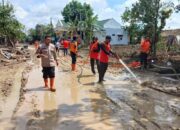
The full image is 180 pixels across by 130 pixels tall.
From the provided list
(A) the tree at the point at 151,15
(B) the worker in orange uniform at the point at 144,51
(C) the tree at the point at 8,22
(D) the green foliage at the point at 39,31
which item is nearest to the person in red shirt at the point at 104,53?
(B) the worker in orange uniform at the point at 144,51

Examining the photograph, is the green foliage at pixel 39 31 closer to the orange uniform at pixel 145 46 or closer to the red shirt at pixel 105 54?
the orange uniform at pixel 145 46

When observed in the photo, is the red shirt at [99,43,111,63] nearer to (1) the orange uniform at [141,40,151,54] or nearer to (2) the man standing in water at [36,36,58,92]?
(2) the man standing in water at [36,36,58,92]

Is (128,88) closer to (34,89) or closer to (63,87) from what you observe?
(63,87)

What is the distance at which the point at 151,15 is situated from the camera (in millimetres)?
22984

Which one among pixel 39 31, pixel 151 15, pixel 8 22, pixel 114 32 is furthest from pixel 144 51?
pixel 39 31

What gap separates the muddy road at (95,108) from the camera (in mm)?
7598

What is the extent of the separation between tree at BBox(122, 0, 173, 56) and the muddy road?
10476mm

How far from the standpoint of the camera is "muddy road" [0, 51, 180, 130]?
7598mm

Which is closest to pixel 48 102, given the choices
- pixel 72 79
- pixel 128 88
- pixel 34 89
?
pixel 34 89

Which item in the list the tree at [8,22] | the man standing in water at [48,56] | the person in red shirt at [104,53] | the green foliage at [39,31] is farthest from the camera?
the green foliage at [39,31]

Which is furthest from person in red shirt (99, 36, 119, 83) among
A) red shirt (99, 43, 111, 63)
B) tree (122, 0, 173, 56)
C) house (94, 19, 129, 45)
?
house (94, 19, 129, 45)

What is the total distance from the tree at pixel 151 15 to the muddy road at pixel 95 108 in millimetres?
10476

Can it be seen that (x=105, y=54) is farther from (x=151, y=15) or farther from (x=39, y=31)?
(x=39, y=31)

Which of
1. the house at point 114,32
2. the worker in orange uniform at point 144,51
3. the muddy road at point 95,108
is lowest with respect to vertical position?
the muddy road at point 95,108
